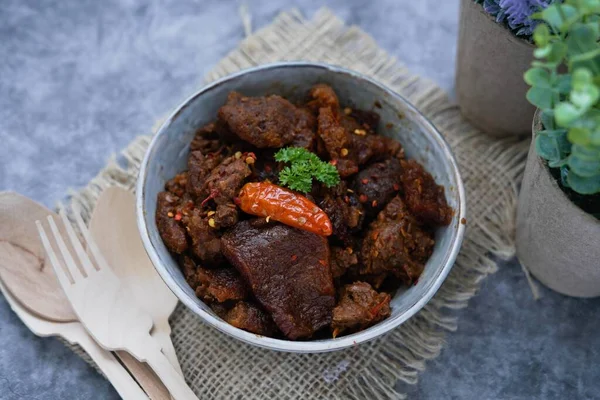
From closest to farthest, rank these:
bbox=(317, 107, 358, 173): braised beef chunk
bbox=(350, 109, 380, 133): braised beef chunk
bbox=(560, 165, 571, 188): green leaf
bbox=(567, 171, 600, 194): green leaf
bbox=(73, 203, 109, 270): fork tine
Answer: bbox=(567, 171, 600, 194): green leaf
bbox=(560, 165, 571, 188): green leaf
bbox=(317, 107, 358, 173): braised beef chunk
bbox=(73, 203, 109, 270): fork tine
bbox=(350, 109, 380, 133): braised beef chunk

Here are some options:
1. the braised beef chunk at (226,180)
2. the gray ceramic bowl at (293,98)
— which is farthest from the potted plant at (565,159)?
the braised beef chunk at (226,180)

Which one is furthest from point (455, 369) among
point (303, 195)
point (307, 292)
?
point (303, 195)

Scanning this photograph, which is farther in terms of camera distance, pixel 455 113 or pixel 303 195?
pixel 455 113

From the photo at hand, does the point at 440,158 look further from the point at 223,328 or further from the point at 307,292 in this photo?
the point at 223,328

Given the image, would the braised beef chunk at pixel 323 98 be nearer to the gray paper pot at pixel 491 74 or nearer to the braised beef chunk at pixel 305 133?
the braised beef chunk at pixel 305 133

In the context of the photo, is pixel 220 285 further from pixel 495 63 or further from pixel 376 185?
pixel 495 63

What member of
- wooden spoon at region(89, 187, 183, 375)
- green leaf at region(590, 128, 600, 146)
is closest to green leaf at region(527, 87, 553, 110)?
green leaf at region(590, 128, 600, 146)

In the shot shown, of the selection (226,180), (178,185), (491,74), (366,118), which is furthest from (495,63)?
(178,185)

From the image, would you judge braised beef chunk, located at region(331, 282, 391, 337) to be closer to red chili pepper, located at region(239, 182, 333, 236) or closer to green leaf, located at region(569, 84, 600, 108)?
red chili pepper, located at region(239, 182, 333, 236)
